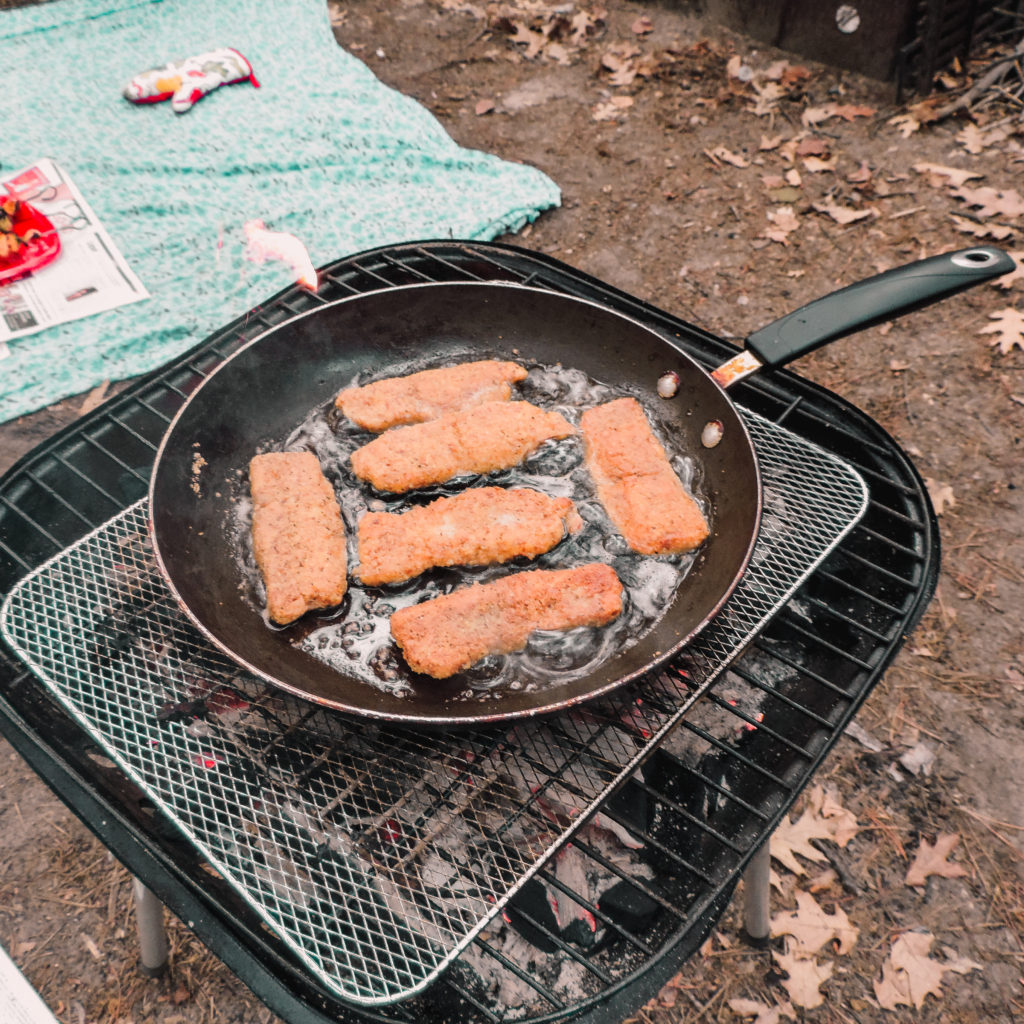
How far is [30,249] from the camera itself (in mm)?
5066

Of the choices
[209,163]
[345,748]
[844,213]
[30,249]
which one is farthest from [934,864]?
[209,163]

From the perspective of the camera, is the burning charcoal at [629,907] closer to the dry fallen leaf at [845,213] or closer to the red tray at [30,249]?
the red tray at [30,249]

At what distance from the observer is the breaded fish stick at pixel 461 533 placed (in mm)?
2641

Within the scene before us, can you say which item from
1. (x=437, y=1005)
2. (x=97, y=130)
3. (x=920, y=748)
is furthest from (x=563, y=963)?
(x=97, y=130)

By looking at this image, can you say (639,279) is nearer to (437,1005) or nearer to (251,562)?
(251,562)

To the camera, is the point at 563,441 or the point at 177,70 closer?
the point at 563,441

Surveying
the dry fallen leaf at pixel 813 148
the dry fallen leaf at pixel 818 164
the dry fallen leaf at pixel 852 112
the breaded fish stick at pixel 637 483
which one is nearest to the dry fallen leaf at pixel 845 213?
the dry fallen leaf at pixel 818 164

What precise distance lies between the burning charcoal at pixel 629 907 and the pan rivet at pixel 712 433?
1540 mm

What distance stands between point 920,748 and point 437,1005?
2516 mm

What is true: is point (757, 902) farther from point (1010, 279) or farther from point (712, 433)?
point (1010, 279)

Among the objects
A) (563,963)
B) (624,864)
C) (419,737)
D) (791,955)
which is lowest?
(791,955)

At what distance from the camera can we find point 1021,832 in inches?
127

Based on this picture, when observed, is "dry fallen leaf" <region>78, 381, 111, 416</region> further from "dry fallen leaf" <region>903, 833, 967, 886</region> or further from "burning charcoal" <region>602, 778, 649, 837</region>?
"dry fallen leaf" <region>903, 833, 967, 886</region>

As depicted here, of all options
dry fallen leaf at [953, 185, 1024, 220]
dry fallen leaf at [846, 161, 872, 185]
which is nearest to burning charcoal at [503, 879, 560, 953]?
dry fallen leaf at [953, 185, 1024, 220]
